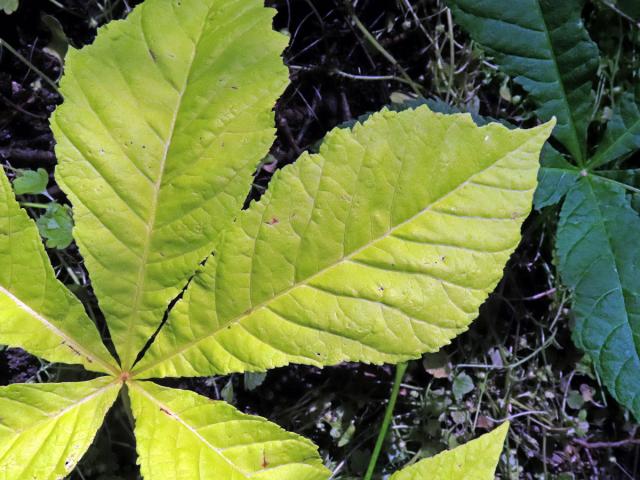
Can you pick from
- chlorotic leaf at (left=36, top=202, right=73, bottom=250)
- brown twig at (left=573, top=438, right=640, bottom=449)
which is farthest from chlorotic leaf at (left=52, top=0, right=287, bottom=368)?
brown twig at (left=573, top=438, right=640, bottom=449)

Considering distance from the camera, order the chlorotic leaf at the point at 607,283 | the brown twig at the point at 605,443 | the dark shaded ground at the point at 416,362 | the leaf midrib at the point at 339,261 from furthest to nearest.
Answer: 1. the brown twig at the point at 605,443
2. the dark shaded ground at the point at 416,362
3. the chlorotic leaf at the point at 607,283
4. the leaf midrib at the point at 339,261

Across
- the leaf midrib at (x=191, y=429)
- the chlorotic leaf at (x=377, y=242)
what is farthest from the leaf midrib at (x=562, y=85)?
the leaf midrib at (x=191, y=429)

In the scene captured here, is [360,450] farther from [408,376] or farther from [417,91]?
[417,91]

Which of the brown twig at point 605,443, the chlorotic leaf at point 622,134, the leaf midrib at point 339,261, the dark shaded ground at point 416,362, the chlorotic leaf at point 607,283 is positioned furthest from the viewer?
the brown twig at point 605,443

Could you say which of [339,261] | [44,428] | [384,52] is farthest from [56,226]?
[384,52]

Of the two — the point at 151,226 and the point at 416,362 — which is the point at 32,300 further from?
the point at 416,362

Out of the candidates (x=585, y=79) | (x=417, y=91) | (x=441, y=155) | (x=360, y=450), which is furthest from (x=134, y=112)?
(x=360, y=450)

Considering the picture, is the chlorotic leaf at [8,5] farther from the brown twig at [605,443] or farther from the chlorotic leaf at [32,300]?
the brown twig at [605,443]
